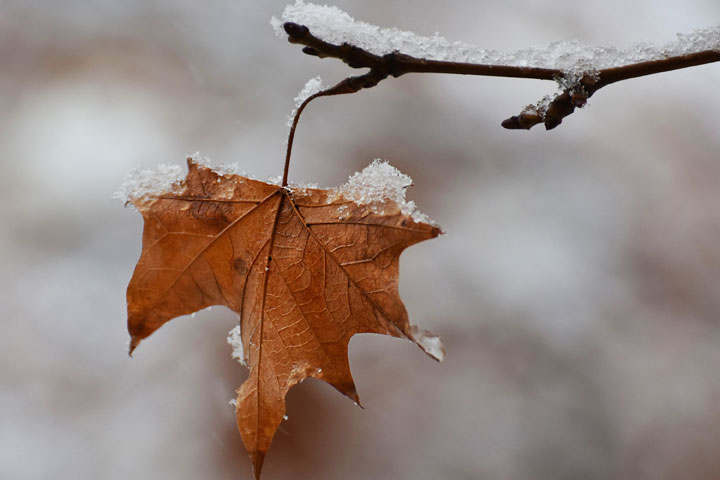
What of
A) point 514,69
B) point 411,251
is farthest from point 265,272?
point 411,251

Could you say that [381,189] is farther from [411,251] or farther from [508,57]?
[411,251]

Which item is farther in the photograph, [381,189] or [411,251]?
[411,251]

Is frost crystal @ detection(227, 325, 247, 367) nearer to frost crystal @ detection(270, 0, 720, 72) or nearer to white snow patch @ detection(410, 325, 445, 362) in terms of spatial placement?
white snow patch @ detection(410, 325, 445, 362)

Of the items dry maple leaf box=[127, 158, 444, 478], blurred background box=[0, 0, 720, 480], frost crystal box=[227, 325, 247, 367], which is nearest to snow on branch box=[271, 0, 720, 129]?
dry maple leaf box=[127, 158, 444, 478]

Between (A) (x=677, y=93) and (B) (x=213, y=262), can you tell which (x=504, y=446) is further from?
(A) (x=677, y=93)

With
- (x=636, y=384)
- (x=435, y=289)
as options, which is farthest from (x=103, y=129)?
(x=636, y=384)

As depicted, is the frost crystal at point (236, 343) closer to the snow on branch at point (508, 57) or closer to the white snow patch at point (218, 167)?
the white snow patch at point (218, 167)
